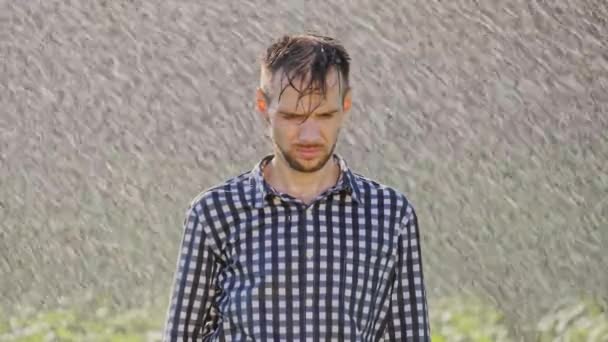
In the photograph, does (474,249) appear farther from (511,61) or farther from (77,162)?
(77,162)

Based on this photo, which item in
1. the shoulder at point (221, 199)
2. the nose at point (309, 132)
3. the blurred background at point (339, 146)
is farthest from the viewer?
the blurred background at point (339, 146)

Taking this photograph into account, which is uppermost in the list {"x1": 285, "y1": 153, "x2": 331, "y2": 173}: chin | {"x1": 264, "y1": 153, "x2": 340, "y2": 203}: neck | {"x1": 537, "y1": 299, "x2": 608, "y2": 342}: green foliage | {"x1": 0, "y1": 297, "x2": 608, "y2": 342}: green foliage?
{"x1": 285, "y1": 153, "x2": 331, "y2": 173}: chin

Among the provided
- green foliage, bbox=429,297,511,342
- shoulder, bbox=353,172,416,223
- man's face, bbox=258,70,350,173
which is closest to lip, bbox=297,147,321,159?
man's face, bbox=258,70,350,173

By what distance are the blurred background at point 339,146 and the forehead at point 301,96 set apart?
1931 millimetres

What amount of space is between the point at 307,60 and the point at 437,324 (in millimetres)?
1960

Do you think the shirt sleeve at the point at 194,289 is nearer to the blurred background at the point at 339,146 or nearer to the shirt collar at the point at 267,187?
the shirt collar at the point at 267,187

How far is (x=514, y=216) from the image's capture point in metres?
4.07

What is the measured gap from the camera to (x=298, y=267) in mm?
2201

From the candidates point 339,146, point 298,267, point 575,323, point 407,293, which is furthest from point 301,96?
point 575,323

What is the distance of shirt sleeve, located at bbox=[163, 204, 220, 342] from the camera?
2.22 m

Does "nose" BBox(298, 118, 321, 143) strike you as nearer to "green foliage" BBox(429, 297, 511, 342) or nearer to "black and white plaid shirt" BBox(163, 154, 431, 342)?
"black and white plaid shirt" BBox(163, 154, 431, 342)

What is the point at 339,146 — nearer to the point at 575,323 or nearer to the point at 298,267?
the point at 575,323

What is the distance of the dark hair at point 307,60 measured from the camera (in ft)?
7.04

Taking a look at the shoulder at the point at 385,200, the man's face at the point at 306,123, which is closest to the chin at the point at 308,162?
the man's face at the point at 306,123
